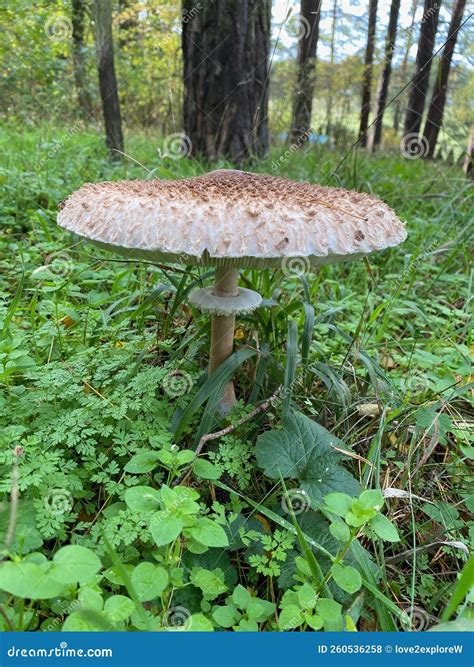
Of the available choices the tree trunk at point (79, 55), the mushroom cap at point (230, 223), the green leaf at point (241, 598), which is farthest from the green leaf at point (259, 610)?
the tree trunk at point (79, 55)

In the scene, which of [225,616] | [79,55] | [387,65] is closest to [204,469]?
[225,616]

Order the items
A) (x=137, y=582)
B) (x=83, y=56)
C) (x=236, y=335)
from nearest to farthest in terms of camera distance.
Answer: (x=137, y=582) → (x=236, y=335) → (x=83, y=56)

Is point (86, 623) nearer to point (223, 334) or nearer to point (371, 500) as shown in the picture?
point (371, 500)

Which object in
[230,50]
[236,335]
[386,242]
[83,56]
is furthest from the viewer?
[83,56]

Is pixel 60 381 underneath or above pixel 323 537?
above

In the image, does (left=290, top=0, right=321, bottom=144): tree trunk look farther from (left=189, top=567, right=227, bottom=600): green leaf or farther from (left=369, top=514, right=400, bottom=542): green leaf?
(left=189, top=567, right=227, bottom=600): green leaf

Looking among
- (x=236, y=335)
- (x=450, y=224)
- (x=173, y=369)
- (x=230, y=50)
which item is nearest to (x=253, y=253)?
(x=173, y=369)

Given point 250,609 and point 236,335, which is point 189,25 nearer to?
point 236,335
